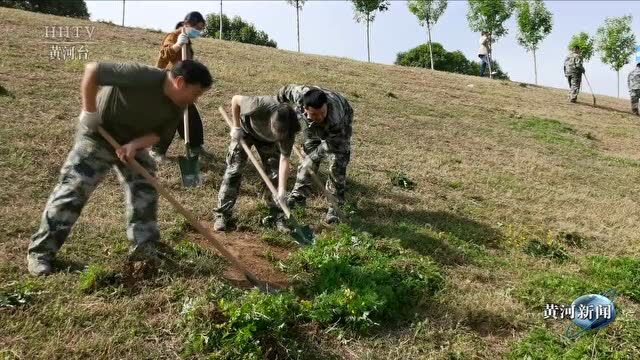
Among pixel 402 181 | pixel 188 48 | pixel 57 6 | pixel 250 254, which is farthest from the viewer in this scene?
pixel 57 6

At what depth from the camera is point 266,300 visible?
371 centimetres

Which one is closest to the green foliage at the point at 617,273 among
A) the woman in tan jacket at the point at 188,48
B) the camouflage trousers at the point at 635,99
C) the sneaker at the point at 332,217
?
the sneaker at the point at 332,217

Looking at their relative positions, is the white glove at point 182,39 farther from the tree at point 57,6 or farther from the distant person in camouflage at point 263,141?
the tree at point 57,6

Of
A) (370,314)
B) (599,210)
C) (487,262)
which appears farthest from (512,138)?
(370,314)

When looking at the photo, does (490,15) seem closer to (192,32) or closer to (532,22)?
(532,22)

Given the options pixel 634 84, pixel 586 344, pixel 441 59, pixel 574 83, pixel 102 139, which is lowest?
pixel 586 344

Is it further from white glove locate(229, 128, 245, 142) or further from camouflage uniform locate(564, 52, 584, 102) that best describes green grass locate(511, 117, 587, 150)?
white glove locate(229, 128, 245, 142)

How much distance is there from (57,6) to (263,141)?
35307 mm

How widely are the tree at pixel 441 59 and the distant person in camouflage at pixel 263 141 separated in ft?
163

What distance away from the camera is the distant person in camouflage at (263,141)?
497cm

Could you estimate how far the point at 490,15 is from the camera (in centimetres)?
2977

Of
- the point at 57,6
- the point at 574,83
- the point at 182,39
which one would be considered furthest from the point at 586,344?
the point at 57,6

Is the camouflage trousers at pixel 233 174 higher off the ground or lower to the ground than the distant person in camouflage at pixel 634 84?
lower

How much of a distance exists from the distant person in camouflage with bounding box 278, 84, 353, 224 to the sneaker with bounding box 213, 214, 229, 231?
3.15 feet
